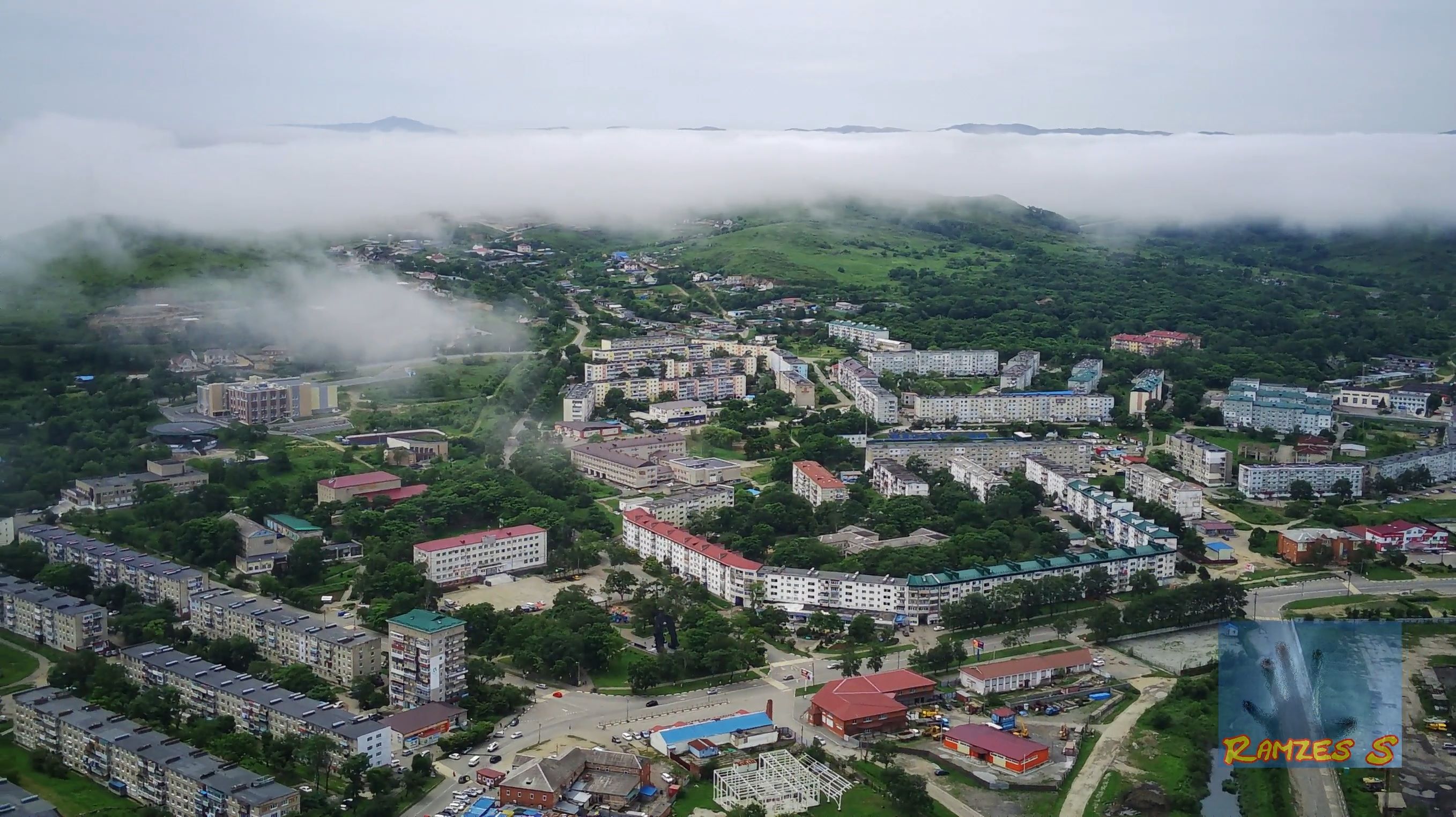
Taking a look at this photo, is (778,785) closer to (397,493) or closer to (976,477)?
(397,493)

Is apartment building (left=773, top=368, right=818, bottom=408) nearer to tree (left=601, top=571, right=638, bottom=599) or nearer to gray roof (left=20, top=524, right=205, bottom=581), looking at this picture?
tree (left=601, top=571, right=638, bottom=599)

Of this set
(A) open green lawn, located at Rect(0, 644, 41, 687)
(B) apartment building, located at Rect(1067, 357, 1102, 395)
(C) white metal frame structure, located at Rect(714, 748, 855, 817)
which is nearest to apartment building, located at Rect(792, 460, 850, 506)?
(C) white metal frame structure, located at Rect(714, 748, 855, 817)

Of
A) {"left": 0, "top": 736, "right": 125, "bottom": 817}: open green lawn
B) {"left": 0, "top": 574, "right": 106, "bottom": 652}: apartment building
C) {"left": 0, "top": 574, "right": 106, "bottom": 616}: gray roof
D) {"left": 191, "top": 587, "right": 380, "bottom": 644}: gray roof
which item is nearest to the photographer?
{"left": 0, "top": 736, "right": 125, "bottom": 817}: open green lawn

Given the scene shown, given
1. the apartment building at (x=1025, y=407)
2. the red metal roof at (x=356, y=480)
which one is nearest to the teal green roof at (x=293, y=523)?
the red metal roof at (x=356, y=480)

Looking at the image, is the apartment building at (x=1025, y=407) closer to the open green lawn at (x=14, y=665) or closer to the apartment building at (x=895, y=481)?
the apartment building at (x=895, y=481)

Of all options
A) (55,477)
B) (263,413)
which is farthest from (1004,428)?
(55,477)

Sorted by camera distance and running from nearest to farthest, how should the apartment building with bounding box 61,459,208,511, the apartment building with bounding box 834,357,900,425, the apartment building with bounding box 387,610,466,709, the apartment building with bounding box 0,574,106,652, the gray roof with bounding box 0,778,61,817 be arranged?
1. the gray roof with bounding box 0,778,61,817
2. the apartment building with bounding box 387,610,466,709
3. the apartment building with bounding box 0,574,106,652
4. the apartment building with bounding box 61,459,208,511
5. the apartment building with bounding box 834,357,900,425
